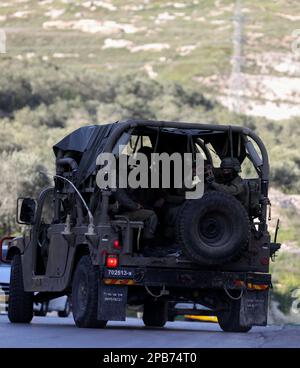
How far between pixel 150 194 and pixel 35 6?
3983 inches

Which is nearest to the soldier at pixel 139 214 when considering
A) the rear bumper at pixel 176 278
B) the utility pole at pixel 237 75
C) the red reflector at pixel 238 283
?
the rear bumper at pixel 176 278

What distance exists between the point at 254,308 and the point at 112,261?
237 cm

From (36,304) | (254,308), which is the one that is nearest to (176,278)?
(254,308)

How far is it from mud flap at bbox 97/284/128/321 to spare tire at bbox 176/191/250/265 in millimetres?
1080

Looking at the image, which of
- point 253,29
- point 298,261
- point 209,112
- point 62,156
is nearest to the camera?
point 62,156

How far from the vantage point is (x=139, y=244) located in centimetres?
1727

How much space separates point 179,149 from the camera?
61.1ft

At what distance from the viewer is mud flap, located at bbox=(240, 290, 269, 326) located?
17688 millimetres

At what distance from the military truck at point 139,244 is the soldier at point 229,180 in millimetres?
153

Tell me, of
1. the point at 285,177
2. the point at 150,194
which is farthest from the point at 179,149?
the point at 285,177

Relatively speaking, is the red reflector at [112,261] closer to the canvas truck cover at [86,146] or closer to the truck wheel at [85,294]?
the truck wheel at [85,294]

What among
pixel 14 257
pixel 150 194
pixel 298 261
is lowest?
pixel 298 261

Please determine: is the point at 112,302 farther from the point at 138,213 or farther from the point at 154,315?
the point at 154,315
